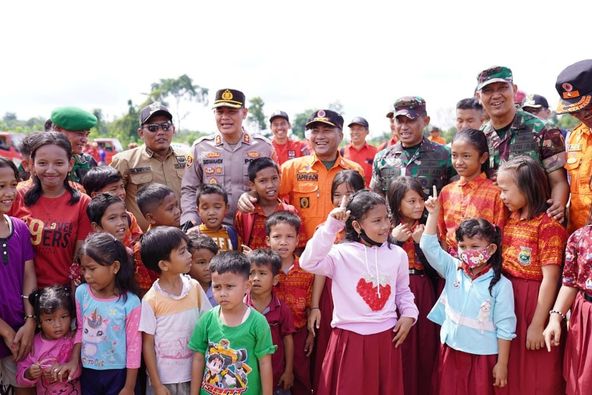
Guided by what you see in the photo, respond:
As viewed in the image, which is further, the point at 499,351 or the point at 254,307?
the point at 254,307

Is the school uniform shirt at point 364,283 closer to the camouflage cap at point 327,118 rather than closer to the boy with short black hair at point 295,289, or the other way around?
the boy with short black hair at point 295,289

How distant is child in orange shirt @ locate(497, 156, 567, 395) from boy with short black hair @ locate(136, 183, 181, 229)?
2.50m

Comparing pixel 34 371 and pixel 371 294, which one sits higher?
pixel 371 294

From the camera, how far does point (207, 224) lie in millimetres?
4242

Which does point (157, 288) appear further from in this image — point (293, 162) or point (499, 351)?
point (499, 351)

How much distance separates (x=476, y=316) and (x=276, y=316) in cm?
136

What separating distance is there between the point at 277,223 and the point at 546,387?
215 centimetres

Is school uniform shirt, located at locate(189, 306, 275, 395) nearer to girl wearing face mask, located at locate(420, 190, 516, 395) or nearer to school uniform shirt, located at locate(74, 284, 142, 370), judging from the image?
school uniform shirt, located at locate(74, 284, 142, 370)

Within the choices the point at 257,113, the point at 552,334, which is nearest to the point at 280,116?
the point at 552,334

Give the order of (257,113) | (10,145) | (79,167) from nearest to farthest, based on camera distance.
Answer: (79,167) → (10,145) → (257,113)

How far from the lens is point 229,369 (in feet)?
10.4

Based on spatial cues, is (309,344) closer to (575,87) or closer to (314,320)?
(314,320)

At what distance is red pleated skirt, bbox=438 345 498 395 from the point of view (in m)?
3.39

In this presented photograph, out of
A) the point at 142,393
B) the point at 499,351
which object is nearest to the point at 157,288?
the point at 142,393
